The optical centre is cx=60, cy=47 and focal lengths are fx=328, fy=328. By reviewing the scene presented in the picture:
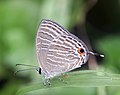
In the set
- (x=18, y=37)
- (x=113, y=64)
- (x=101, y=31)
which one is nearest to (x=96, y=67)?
(x=113, y=64)

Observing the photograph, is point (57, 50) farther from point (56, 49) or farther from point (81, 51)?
point (81, 51)

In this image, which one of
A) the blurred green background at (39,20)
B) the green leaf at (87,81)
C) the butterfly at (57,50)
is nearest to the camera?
the green leaf at (87,81)

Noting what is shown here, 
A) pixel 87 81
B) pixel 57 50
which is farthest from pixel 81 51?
pixel 87 81

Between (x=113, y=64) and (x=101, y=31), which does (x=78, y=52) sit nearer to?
(x=113, y=64)

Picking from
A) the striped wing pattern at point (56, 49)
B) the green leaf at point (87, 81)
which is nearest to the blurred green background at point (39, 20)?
the striped wing pattern at point (56, 49)

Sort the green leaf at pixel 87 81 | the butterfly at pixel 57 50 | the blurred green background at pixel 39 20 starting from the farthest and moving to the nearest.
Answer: the blurred green background at pixel 39 20
the butterfly at pixel 57 50
the green leaf at pixel 87 81

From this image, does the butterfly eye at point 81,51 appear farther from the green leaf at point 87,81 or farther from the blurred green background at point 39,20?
the blurred green background at point 39,20
